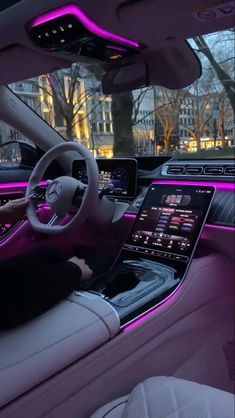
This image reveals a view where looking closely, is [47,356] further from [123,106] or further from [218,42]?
[123,106]

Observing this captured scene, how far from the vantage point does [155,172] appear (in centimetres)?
238

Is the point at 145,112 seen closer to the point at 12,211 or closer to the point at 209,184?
the point at 209,184

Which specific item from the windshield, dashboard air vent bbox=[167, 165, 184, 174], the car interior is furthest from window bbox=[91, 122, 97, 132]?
dashboard air vent bbox=[167, 165, 184, 174]

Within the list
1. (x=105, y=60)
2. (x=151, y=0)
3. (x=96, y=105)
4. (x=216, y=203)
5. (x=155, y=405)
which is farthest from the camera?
(x=96, y=105)

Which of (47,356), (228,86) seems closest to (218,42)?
(228,86)

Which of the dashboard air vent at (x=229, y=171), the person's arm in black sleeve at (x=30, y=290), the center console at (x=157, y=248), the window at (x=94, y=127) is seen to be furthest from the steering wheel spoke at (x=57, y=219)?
the window at (x=94, y=127)

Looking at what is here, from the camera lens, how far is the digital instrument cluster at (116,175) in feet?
7.65

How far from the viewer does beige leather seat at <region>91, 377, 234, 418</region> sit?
4.32 ft

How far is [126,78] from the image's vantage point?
5.45 feet

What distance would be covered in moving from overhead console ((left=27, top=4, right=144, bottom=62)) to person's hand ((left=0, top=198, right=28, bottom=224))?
0.73m

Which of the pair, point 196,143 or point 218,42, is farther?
point 196,143

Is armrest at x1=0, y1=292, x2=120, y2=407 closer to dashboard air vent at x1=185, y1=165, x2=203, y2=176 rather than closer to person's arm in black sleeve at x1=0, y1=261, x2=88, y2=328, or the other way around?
person's arm in black sleeve at x1=0, y1=261, x2=88, y2=328

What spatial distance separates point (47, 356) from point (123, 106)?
2.02 metres

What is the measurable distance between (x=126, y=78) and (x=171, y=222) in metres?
0.69
